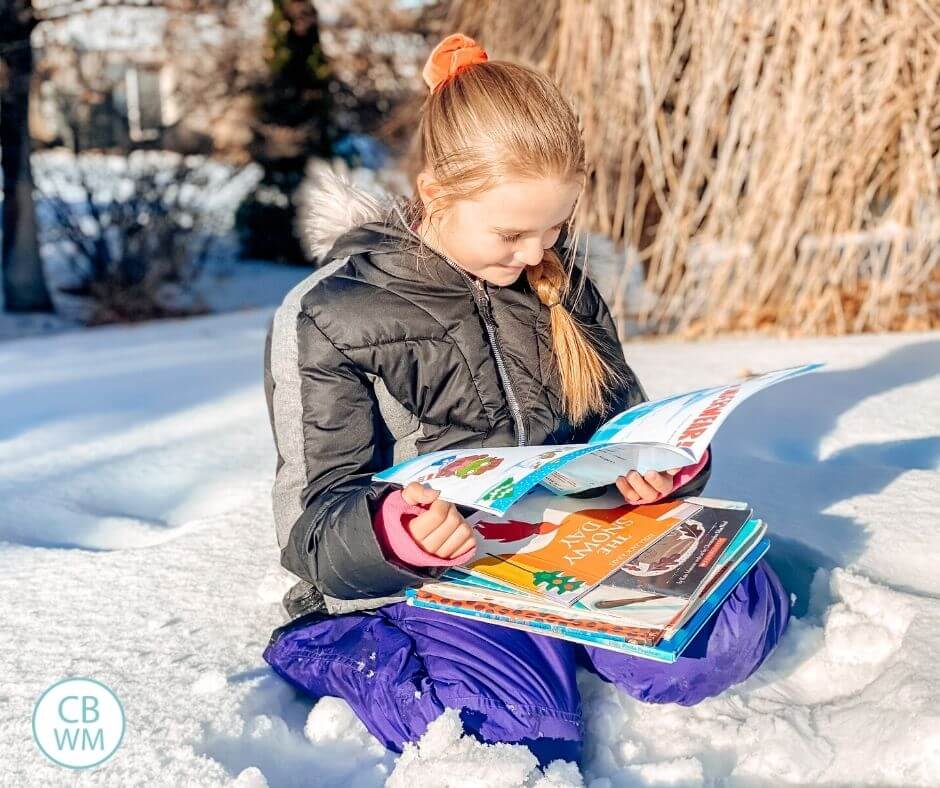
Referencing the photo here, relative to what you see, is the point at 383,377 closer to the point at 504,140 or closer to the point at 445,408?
the point at 445,408

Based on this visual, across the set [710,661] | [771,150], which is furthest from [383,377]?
[771,150]

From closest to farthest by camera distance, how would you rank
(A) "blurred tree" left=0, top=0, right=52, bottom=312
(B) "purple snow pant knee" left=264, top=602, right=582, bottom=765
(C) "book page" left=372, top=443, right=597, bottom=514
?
1. (C) "book page" left=372, top=443, right=597, bottom=514
2. (B) "purple snow pant knee" left=264, top=602, right=582, bottom=765
3. (A) "blurred tree" left=0, top=0, right=52, bottom=312

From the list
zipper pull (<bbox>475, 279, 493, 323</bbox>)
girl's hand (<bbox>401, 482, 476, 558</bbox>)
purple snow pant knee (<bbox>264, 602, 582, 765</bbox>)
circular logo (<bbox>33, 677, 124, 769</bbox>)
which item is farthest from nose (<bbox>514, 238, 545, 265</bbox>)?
circular logo (<bbox>33, 677, 124, 769</bbox>)

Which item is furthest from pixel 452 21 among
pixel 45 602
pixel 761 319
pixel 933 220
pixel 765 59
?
pixel 45 602

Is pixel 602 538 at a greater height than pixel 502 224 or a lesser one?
lesser

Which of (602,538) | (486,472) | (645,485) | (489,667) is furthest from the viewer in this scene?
(645,485)

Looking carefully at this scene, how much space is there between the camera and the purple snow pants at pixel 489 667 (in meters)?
1.25

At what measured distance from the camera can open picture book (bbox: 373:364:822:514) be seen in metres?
1.16

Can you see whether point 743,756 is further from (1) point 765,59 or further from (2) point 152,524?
(1) point 765,59

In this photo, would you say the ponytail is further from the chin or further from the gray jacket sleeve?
the gray jacket sleeve

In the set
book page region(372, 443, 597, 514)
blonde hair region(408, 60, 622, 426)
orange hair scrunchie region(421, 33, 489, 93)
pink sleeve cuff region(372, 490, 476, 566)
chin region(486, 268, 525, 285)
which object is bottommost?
pink sleeve cuff region(372, 490, 476, 566)

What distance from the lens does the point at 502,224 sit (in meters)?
1.43

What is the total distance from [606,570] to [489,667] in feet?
0.65

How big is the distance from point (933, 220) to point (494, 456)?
2.51 m
